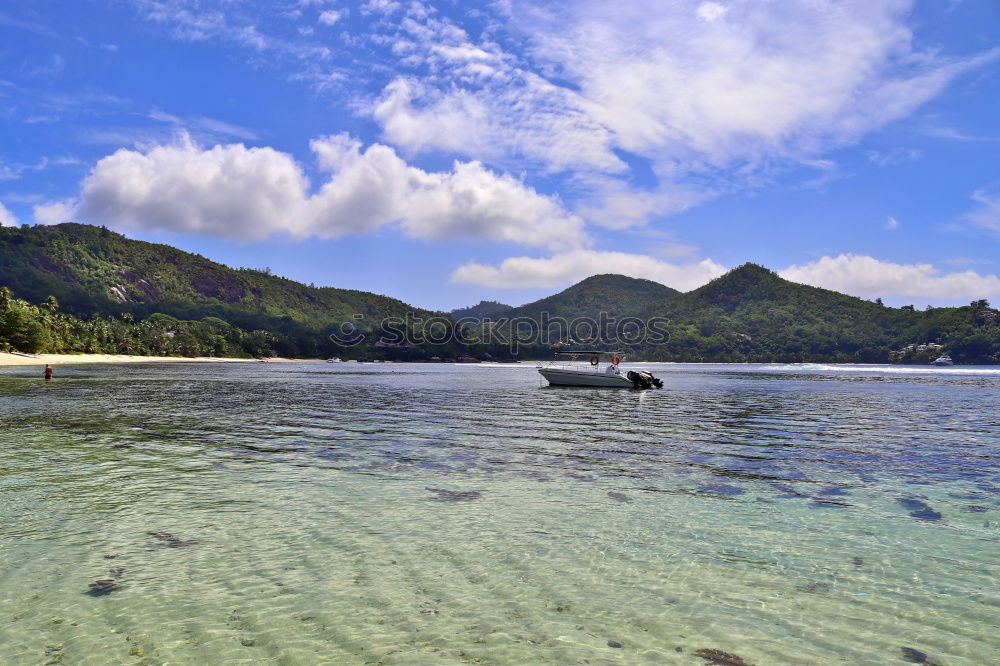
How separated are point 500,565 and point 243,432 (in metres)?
20.3

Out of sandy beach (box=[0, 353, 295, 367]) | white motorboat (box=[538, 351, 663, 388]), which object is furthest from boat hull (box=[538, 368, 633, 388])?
sandy beach (box=[0, 353, 295, 367])

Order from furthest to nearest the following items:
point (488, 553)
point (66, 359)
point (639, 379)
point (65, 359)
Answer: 1. point (66, 359)
2. point (65, 359)
3. point (639, 379)
4. point (488, 553)

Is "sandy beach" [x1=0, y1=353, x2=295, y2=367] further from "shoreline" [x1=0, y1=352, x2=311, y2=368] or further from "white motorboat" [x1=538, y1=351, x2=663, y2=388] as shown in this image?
"white motorboat" [x1=538, y1=351, x2=663, y2=388]

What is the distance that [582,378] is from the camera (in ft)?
225

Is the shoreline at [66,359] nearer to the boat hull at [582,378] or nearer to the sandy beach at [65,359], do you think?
the sandy beach at [65,359]

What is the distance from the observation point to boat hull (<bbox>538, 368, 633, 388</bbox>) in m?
65.3

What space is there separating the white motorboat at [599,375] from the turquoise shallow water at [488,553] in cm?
4282

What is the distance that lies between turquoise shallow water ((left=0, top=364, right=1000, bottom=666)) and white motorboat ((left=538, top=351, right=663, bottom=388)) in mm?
42825

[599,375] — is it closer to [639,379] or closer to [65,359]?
[639,379]

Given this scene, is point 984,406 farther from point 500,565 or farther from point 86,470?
point 86,470

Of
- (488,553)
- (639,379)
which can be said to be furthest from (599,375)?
(488,553)

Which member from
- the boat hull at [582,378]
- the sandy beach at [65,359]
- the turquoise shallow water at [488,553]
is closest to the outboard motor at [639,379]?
the boat hull at [582,378]

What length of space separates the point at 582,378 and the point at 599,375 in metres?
2.89

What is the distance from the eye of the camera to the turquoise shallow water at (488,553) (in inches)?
250
